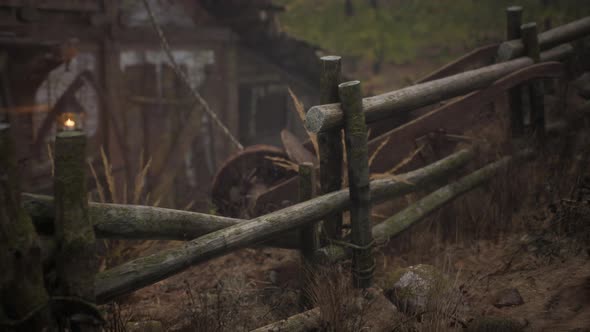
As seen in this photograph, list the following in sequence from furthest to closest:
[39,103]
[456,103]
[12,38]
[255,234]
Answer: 1. [39,103]
2. [12,38]
3. [456,103]
4. [255,234]

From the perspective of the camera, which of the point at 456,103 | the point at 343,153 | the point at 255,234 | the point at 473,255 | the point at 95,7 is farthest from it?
the point at 95,7

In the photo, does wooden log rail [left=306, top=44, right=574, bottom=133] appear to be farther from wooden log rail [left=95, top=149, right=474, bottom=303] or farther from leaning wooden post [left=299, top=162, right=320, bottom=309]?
wooden log rail [left=95, top=149, right=474, bottom=303]

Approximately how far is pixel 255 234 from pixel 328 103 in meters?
1.04

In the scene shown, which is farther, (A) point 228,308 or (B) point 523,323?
(A) point 228,308

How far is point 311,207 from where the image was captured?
11.3ft

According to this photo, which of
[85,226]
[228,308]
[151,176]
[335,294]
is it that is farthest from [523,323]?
[151,176]

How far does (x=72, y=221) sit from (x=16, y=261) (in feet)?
0.86

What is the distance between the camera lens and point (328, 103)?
3590 millimetres

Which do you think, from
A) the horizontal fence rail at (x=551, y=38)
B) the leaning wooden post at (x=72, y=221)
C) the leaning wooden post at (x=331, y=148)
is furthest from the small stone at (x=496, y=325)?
the horizontal fence rail at (x=551, y=38)

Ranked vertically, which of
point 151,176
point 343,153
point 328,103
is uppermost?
point 328,103

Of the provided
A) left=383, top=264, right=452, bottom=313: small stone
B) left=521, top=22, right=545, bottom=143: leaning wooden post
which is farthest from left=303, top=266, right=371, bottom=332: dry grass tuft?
left=521, top=22, right=545, bottom=143: leaning wooden post

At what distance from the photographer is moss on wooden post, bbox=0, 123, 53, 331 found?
210 centimetres

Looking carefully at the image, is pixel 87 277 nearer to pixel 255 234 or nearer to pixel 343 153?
pixel 255 234

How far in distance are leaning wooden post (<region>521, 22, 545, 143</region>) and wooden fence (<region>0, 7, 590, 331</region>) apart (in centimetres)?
1
